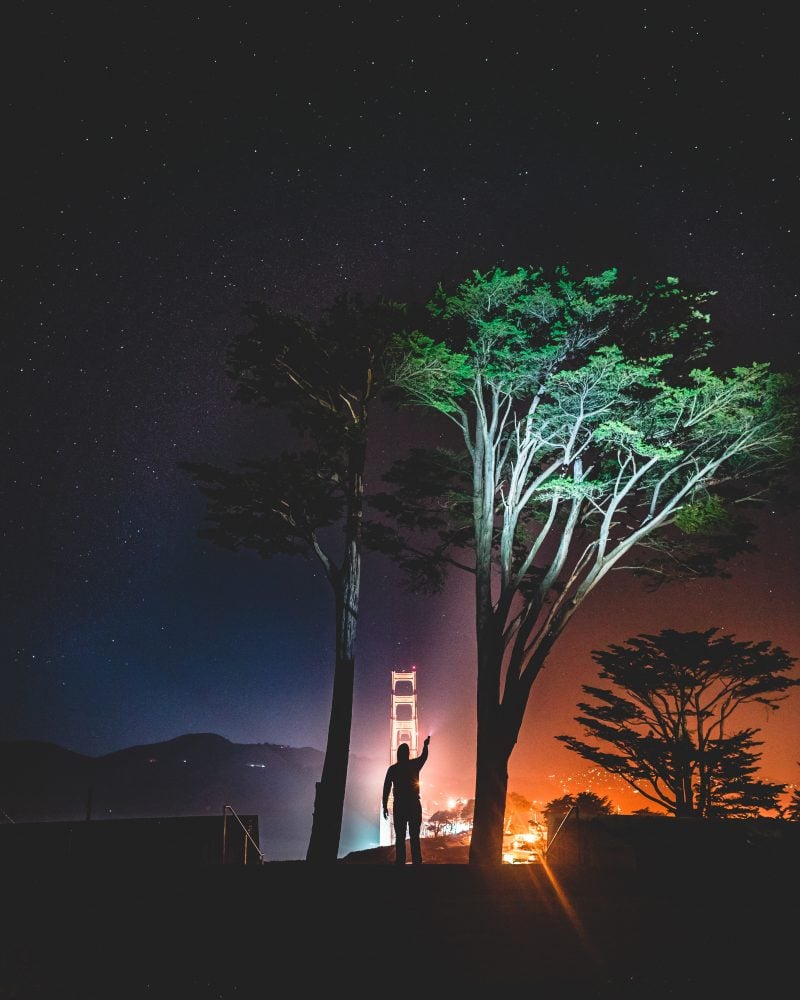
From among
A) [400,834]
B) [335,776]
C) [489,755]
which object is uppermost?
[489,755]

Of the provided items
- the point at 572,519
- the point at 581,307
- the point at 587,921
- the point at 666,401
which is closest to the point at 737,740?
the point at 572,519

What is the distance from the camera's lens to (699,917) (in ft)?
17.5

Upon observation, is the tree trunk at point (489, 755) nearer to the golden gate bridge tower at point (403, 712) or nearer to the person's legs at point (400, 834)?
the person's legs at point (400, 834)

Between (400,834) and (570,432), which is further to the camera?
(570,432)

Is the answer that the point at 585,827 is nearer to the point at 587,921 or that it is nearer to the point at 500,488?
the point at 587,921

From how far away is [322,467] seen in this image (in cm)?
1326

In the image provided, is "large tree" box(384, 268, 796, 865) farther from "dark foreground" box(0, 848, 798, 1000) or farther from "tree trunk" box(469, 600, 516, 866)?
"dark foreground" box(0, 848, 798, 1000)

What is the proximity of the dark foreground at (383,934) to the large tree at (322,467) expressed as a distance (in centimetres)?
628

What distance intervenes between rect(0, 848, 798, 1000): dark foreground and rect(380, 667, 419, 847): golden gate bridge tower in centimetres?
10014

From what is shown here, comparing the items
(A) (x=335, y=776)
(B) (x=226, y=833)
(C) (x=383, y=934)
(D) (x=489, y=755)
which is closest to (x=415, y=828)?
(C) (x=383, y=934)


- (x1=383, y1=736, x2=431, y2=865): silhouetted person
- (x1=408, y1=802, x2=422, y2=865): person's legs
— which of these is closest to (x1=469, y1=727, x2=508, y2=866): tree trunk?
(x1=408, y1=802, x2=422, y2=865): person's legs

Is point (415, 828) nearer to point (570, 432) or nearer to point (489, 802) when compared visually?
point (489, 802)

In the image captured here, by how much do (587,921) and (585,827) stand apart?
2751 millimetres

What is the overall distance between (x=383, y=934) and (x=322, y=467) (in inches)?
369
